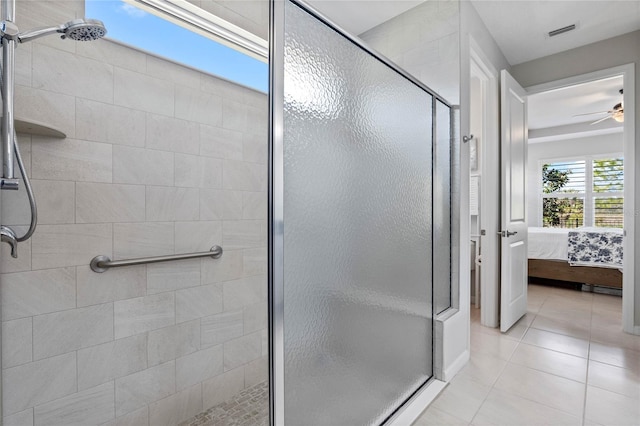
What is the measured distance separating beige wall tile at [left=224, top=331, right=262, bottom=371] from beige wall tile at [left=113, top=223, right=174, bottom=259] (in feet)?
2.21

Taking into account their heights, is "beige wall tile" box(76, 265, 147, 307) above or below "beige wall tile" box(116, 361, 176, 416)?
above

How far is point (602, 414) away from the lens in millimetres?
1629

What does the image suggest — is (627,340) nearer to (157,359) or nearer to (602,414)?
(602,414)

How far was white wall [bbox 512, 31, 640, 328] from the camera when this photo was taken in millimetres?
2645

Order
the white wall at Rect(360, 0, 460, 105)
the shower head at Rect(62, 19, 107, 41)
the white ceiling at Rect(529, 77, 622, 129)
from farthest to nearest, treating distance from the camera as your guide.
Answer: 1. the white ceiling at Rect(529, 77, 622, 129)
2. the white wall at Rect(360, 0, 460, 105)
3. the shower head at Rect(62, 19, 107, 41)

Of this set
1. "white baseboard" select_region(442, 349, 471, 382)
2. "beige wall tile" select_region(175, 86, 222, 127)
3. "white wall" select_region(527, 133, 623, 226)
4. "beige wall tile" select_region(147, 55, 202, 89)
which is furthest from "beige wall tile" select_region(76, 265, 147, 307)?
"white wall" select_region(527, 133, 623, 226)

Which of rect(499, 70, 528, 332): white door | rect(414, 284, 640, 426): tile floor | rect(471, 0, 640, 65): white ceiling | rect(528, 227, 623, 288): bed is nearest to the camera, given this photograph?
rect(414, 284, 640, 426): tile floor

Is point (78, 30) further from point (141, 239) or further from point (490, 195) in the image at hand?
point (490, 195)

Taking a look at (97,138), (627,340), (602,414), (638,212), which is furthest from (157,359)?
(638,212)

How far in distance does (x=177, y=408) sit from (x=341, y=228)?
1254 millimetres

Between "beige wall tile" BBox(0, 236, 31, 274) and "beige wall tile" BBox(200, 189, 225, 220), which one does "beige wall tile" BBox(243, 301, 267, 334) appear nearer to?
"beige wall tile" BBox(200, 189, 225, 220)

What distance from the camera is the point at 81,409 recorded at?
129 centimetres

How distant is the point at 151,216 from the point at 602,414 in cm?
245

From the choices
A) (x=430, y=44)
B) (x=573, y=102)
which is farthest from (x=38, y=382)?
(x=573, y=102)
